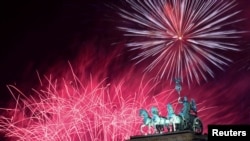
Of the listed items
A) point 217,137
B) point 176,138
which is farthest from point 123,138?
point 217,137

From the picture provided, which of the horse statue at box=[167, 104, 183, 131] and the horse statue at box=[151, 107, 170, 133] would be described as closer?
the horse statue at box=[167, 104, 183, 131]

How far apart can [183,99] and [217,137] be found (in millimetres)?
19788

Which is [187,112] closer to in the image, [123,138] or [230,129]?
[123,138]

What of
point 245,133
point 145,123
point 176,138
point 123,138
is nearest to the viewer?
point 245,133

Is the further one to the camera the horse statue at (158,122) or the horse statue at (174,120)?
the horse statue at (158,122)

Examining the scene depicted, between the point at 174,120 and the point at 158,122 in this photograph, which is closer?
the point at 174,120

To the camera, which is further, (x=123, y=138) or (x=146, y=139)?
(x=123, y=138)

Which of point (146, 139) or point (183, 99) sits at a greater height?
point (183, 99)

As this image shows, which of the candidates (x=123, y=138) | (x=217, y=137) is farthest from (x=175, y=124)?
(x=217, y=137)

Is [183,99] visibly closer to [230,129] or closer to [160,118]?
[160,118]

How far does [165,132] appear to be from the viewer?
31.9 meters

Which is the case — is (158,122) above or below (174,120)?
below

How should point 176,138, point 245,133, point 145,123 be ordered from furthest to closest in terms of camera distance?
point 145,123 < point 176,138 < point 245,133

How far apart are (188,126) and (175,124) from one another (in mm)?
816
